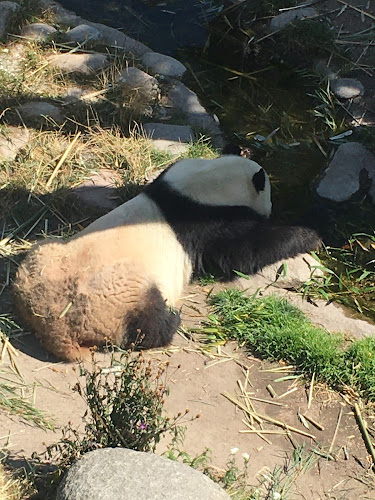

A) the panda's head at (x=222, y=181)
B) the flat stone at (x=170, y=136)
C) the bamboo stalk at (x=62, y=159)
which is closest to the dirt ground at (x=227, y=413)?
the panda's head at (x=222, y=181)

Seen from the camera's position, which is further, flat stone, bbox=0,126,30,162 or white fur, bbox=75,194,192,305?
flat stone, bbox=0,126,30,162

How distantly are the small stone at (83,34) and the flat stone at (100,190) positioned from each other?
7.70 feet

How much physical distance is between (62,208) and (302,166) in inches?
96.1

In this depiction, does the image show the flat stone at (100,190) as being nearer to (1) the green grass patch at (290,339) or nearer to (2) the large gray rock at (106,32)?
(1) the green grass patch at (290,339)

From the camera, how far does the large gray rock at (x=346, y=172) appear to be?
21.6 ft

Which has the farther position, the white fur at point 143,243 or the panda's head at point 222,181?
the panda's head at point 222,181

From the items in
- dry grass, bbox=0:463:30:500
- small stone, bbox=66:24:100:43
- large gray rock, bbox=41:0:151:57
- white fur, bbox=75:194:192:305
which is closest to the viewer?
dry grass, bbox=0:463:30:500

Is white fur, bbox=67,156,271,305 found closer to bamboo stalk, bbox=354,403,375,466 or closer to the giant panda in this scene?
the giant panda

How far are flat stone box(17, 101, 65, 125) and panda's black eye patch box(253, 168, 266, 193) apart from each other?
7.55 ft

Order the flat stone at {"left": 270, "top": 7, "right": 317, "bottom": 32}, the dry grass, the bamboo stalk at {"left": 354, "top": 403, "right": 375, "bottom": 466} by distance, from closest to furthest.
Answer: the dry grass, the bamboo stalk at {"left": 354, "top": 403, "right": 375, "bottom": 466}, the flat stone at {"left": 270, "top": 7, "right": 317, "bottom": 32}

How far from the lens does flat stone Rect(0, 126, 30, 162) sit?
21.2 ft

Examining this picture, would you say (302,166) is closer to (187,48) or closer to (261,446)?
(187,48)

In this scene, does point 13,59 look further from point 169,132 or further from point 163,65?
point 169,132

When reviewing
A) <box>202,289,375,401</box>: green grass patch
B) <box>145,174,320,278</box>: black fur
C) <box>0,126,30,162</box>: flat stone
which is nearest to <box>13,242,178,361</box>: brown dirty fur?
<box>202,289,375,401</box>: green grass patch
